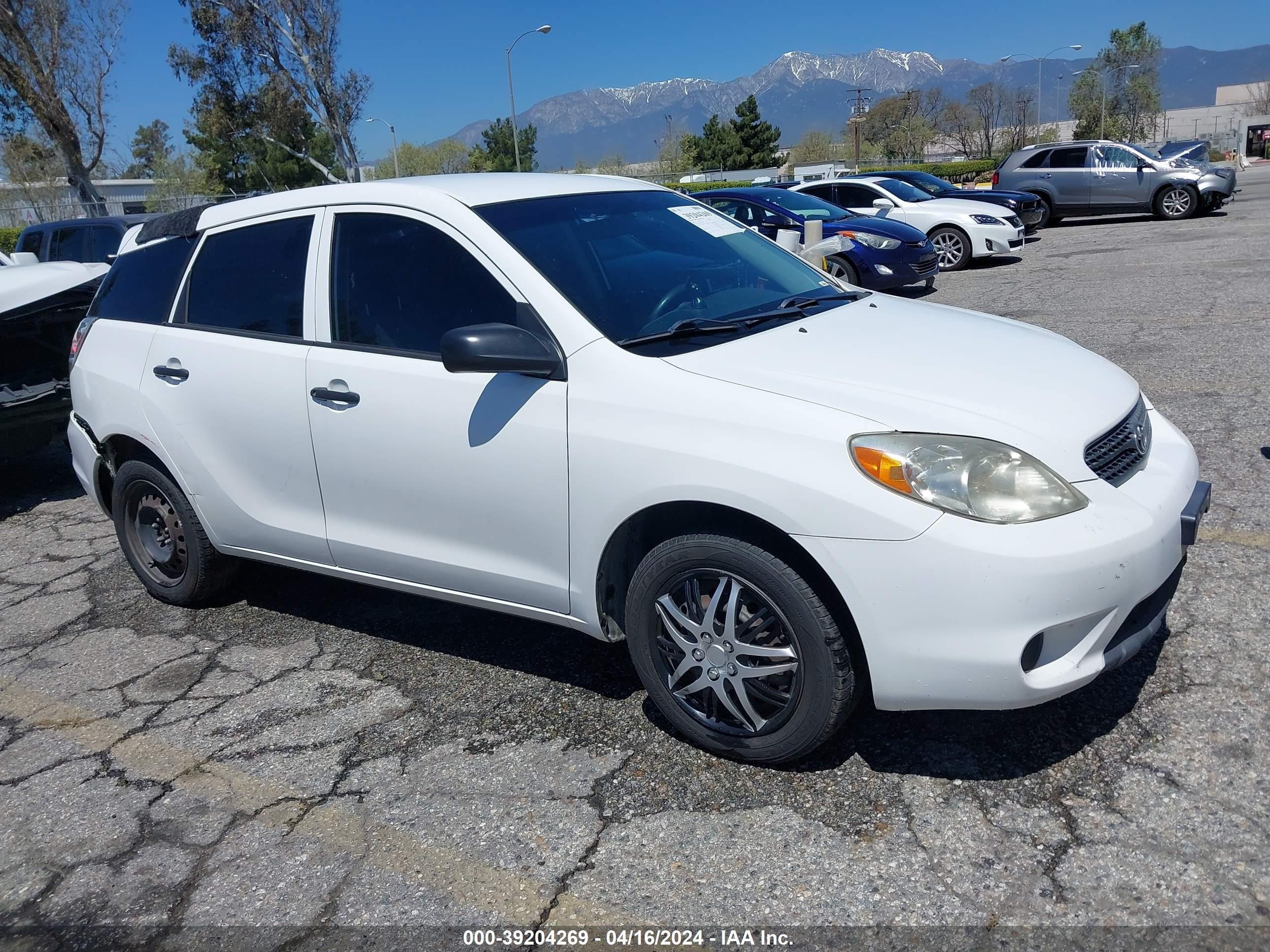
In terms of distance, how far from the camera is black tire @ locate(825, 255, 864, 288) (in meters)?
12.3

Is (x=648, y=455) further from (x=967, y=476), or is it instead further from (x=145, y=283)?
(x=145, y=283)

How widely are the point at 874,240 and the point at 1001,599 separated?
10.5m

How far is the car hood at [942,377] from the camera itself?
2688 millimetres

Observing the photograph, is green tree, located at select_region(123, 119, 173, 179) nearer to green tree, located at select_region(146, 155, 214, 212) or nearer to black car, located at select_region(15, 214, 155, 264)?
green tree, located at select_region(146, 155, 214, 212)

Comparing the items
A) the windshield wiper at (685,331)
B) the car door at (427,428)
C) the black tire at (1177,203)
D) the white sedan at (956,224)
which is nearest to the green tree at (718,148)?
the black tire at (1177,203)

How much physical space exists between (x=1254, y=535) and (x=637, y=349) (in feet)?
9.71

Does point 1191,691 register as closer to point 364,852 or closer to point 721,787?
point 721,787

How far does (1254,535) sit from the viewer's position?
14.0 ft

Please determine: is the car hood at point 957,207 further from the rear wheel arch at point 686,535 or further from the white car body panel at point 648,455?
the rear wheel arch at point 686,535

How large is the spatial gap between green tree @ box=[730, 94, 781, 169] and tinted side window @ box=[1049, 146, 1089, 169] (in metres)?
53.7

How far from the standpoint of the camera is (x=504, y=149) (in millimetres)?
75938

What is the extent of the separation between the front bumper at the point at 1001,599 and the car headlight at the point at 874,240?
397 inches

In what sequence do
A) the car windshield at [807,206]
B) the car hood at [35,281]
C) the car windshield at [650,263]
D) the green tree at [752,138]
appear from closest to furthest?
the car windshield at [650,263], the car hood at [35,281], the car windshield at [807,206], the green tree at [752,138]

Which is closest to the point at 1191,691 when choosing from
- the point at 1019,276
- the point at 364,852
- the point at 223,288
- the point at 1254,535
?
the point at 1254,535
